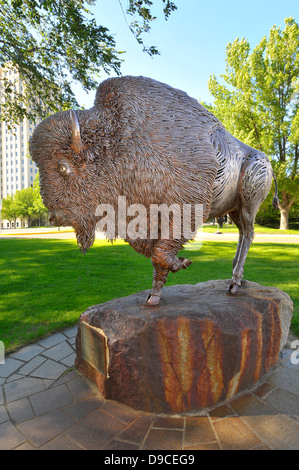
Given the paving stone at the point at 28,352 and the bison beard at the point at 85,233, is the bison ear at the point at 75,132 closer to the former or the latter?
the bison beard at the point at 85,233

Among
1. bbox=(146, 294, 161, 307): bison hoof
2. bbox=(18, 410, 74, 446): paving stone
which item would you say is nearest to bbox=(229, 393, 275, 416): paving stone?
bbox=(146, 294, 161, 307): bison hoof

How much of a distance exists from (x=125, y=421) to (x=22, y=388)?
49.5 inches

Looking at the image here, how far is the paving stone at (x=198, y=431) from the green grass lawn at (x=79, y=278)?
163 centimetres

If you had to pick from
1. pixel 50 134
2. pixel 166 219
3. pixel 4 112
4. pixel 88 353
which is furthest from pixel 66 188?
pixel 4 112

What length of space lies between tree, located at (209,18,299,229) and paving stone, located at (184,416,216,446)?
19123mm

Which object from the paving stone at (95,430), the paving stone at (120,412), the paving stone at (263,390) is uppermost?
the paving stone at (263,390)

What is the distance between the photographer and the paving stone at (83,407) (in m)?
2.25

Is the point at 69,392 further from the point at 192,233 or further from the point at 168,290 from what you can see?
the point at 192,233

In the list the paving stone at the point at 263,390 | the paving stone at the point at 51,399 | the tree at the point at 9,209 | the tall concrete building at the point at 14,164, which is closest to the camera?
the paving stone at the point at 51,399

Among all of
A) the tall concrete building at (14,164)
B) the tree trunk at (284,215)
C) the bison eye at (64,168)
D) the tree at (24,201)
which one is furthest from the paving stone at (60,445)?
the tall concrete building at (14,164)

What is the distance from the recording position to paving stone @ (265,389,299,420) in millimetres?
2258

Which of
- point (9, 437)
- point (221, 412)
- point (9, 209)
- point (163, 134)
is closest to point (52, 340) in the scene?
point (9, 437)

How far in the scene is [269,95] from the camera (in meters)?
19.3

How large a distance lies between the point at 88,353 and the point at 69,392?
15.3 inches
